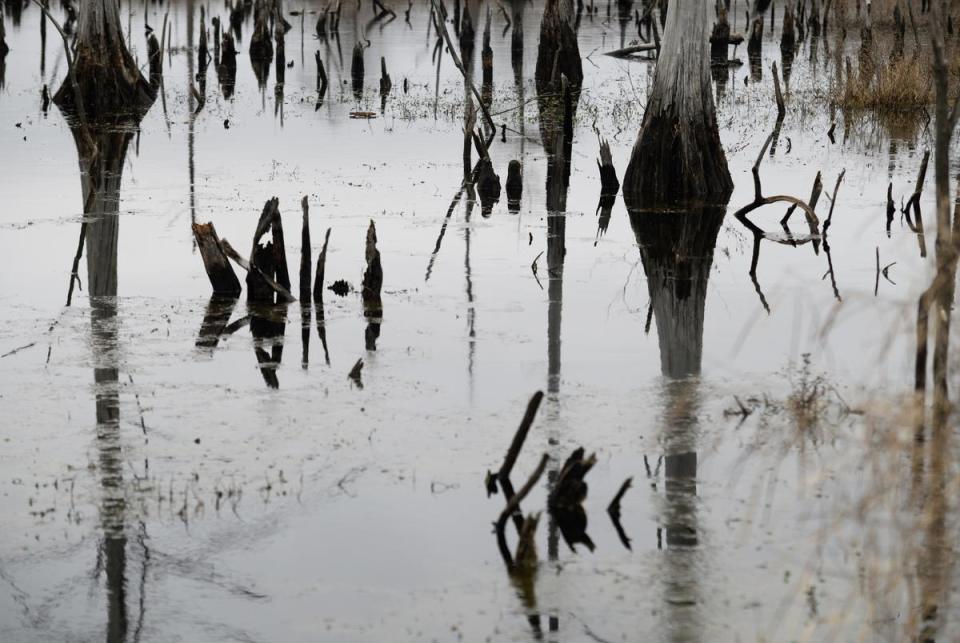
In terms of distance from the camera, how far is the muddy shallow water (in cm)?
487

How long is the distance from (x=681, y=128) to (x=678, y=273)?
7.22 ft

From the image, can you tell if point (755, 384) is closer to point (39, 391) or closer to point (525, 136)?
point (39, 391)

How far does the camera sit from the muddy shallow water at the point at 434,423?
4871 mm

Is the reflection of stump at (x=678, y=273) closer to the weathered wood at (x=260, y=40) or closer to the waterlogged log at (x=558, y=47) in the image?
the waterlogged log at (x=558, y=47)

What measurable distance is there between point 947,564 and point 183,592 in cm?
251

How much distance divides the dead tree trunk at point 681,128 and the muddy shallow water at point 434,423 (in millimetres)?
446

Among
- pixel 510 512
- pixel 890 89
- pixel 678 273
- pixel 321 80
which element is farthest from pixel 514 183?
pixel 321 80

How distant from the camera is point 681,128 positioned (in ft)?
39.2

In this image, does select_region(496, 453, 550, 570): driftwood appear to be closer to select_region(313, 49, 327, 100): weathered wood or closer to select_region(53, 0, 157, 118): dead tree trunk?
select_region(53, 0, 157, 118): dead tree trunk

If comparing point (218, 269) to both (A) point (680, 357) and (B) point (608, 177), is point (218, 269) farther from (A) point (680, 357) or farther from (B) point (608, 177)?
(B) point (608, 177)

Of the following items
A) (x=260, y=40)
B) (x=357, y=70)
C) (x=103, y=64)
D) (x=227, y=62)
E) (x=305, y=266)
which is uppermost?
(x=260, y=40)

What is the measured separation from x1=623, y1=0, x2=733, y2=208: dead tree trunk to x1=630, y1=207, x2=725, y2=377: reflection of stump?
36 cm

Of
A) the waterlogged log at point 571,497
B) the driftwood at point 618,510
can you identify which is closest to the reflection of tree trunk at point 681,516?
the driftwood at point 618,510

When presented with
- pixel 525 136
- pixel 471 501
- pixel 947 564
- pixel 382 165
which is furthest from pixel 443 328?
pixel 525 136
